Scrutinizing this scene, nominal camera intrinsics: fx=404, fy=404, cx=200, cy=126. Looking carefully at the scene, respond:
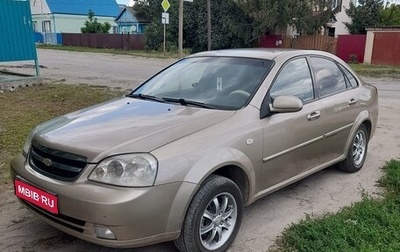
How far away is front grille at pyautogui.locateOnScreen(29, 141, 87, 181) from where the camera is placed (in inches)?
108

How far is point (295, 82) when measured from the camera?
396 centimetres

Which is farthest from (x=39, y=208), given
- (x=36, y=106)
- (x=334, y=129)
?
(x=36, y=106)

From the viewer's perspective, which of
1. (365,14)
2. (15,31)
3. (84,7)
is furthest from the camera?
(84,7)

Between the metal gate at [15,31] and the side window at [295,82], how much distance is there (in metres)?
8.22

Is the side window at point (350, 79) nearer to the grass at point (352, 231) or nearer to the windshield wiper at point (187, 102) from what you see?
the grass at point (352, 231)

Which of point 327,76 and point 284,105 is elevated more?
point 327,76

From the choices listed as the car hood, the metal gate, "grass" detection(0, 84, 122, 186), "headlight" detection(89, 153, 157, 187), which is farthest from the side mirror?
the metal gate

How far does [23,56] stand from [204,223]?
889 centimetres

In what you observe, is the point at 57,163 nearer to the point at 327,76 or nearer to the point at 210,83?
the point at 210,83

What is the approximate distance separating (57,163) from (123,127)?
1.77 feet

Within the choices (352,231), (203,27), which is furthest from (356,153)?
(203,27)

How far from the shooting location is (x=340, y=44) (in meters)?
25.5

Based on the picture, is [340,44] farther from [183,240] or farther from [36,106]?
[183,240]

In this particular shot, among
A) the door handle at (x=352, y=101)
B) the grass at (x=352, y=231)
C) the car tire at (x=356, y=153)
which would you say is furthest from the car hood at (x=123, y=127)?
the car tire at (x=356, y=153)
